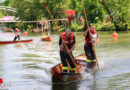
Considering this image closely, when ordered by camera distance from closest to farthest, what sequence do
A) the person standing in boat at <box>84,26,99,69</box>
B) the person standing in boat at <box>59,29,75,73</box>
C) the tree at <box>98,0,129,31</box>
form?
the person standing in boat at <box>59,29,75,73</box> → the person standing in boat at <box>84,26,99,69</box> → the tree at <box>98,0,129,31</box>

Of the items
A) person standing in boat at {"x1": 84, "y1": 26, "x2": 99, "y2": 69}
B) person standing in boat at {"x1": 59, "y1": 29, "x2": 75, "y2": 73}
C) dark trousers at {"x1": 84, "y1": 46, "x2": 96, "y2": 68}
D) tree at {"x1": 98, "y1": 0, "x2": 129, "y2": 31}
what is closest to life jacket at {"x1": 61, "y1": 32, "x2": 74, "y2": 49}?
person standing in boat at {"x1": 59, "y1": 29, "x2": 75, "y2": 73}

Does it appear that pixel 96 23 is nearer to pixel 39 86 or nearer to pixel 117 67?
pixel 117 67

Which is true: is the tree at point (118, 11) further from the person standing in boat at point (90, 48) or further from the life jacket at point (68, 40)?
the life jacket at point (68, 40)

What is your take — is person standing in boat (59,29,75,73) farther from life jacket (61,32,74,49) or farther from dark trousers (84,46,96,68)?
dark trousers (84,46,96,68)

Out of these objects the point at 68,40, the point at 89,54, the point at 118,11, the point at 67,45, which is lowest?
the point at 118,11

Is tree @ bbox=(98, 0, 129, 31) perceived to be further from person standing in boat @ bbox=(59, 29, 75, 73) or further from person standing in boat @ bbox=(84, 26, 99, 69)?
person standing in boat @ bbox=(59, 29, 75, 73)

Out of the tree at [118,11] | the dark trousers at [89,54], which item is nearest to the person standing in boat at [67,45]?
the dark trousers at [89,54]

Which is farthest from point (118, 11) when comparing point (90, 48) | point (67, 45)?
point (67, 45)

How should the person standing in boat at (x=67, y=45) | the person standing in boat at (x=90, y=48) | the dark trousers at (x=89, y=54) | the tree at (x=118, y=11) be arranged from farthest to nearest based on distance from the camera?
the tree at (x=118, y=11)
the dark trousers at (x=89, y=54)
the person standing in boat at (x=90, y=48)
the person standing in boat at (x=67, y=45)

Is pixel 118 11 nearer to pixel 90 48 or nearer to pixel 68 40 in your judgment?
pixel 90 48

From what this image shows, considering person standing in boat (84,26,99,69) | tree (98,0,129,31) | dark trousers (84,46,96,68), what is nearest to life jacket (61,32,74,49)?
person standing in boat (84,26,99,69)

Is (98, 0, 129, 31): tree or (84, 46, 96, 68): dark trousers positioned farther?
(98, 0, 129, 31): tree

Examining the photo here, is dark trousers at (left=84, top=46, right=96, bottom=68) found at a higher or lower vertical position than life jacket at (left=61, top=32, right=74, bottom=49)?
lower

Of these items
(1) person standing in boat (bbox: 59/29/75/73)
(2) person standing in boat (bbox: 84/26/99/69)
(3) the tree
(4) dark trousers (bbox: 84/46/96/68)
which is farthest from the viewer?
(3) the tree
